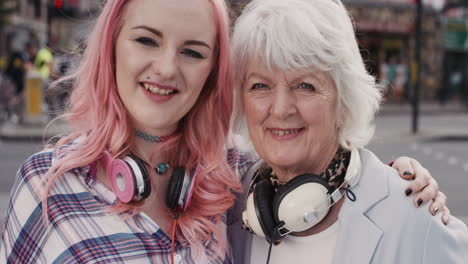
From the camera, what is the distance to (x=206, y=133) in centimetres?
257

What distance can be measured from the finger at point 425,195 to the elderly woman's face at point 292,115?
38cm

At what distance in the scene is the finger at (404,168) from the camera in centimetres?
234

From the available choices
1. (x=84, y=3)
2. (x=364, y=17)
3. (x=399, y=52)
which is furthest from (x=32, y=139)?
(x=84, y=3)

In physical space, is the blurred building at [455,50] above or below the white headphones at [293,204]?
below

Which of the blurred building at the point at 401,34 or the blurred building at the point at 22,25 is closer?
the blurred building at the point at 401,34

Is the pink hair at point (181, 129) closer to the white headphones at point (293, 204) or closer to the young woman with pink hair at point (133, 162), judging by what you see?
the young woman with pink hair at point (133, 162)

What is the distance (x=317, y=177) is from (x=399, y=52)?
26.1m

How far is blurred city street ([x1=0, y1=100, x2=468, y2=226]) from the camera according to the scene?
28.1ft

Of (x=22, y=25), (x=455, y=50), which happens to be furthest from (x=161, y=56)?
(x=22, y=25)

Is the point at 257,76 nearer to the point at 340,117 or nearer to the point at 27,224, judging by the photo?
the point at 340,117

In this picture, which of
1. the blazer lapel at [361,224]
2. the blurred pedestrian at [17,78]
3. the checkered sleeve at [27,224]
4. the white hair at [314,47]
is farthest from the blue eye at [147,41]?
the blurred pedestrian at [17,78]

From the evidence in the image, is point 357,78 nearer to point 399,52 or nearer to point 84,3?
point 399,52

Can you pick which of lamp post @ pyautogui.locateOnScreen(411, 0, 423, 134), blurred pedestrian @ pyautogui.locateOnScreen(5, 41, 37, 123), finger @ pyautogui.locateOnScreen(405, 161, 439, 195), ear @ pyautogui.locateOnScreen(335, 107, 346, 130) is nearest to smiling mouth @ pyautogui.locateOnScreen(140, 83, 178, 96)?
ear @ pyautogui.locateOnScreen(335, 107, 346, 130)

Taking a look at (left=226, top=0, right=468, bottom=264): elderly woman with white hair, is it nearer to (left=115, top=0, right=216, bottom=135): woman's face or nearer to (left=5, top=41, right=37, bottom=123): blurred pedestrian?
(left=115, top=0, right=216, bottom=135): woman's face
